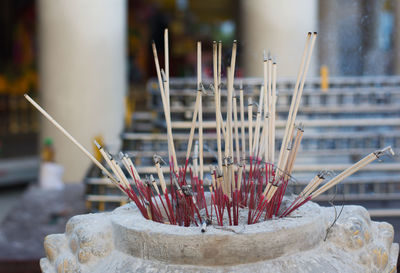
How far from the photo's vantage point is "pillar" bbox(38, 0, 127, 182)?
7238 millimetres

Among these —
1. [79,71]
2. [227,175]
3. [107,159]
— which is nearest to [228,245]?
[227,175]

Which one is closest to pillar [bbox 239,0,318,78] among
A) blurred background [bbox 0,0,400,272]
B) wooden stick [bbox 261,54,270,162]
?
blurred background [bbox 0,0,400,272]

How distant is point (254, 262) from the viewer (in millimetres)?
1698

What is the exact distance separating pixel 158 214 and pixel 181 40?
15.5 metres

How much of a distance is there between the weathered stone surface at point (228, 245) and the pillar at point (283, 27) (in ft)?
18.5

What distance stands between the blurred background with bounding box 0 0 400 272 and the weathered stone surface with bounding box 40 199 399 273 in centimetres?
25

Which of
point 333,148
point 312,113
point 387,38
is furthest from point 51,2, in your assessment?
point 387,38

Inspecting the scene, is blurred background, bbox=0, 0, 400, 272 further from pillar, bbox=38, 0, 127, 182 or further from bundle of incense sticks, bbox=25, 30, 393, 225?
bundle of incense sticks, bbox=25, 30, 393, 225

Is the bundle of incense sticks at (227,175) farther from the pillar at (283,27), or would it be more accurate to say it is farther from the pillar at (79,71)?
the pillar at (283,27)

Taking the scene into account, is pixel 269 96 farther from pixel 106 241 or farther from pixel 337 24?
pixel 337 24

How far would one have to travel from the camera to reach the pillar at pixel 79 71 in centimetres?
724

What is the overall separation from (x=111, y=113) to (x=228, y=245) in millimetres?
5995

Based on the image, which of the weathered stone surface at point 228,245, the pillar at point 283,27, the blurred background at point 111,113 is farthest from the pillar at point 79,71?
the weathered stone surface at point 228,245

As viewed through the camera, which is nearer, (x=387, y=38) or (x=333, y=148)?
(x=333, y=148)
